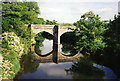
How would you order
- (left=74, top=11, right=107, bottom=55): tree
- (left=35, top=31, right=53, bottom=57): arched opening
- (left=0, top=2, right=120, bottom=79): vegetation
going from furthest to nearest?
(left=35, top=31, right=53, bottom=57): arched opening < (left=74, top=11, right=107, bottom=55): tree < (left=0, top=2, right=120, bottom=79): vegetation

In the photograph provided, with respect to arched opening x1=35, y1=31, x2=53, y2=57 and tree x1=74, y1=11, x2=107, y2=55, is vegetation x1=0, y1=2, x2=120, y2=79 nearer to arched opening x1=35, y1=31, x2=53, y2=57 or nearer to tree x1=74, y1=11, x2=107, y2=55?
tree x1=74, y1=11, x2=107, y2=55

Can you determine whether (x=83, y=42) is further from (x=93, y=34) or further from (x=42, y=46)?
(x=42, y=46)

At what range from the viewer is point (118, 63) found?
1698cm

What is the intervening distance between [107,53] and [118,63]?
1.93 m

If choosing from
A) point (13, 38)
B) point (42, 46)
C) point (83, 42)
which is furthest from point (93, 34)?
point (42, 46)

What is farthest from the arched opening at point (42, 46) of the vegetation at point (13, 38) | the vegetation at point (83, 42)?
the vegetation at point (83, 42)

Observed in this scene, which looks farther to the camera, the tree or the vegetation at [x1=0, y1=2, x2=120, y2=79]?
the tree

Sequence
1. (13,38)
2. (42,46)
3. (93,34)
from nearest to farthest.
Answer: (13,38) < (93,34) < (42,46)

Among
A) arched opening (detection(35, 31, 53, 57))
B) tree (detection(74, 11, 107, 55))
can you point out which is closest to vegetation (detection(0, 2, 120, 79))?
tree (detection(74, 11, 107, 55))

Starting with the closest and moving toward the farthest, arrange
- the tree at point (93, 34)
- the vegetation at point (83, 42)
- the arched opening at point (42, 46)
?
the vegetation at point (83, 42) < the tree at point (93, 34) < the arched opening at point (42, 46)

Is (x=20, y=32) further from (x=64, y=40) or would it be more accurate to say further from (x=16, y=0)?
(x=64, y=40)

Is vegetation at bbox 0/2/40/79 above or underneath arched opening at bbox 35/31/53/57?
above

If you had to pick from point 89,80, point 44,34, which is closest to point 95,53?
point 89,80

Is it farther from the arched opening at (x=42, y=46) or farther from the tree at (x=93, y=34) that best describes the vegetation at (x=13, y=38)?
the tree at (x=93, y=34)
